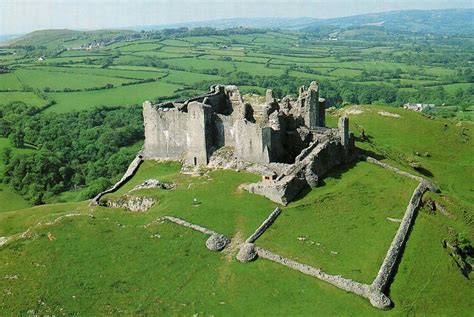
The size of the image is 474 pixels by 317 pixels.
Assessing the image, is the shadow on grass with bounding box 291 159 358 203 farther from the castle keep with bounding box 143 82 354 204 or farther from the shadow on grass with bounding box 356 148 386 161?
the shadow on grass with bounding box 356 148 386 161

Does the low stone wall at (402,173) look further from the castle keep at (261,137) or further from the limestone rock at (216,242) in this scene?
the limestone rock at (216,242)

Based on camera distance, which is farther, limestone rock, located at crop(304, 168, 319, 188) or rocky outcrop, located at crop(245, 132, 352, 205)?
limestone rock, located at crop(304, 168, 319, 188)

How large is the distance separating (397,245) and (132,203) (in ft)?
76.2

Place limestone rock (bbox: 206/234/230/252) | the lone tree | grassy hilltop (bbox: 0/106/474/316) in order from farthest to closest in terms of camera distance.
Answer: the lone tree < limestone rock (bbox: 206/234/230/252) < grassy hilltop (bbox: 0/106/474/316)

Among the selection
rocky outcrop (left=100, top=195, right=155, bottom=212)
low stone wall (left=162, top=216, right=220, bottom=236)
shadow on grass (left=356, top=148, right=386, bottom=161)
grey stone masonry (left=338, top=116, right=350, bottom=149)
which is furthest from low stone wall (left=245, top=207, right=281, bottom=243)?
shadow on grass (left=356, top=148, right=386, bottom=161)

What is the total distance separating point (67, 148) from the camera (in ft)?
436

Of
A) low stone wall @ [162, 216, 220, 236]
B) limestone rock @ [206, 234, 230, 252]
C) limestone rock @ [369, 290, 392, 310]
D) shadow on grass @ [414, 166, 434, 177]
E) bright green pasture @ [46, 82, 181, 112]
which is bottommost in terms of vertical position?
bright green pasture @ [46, 82, 181, 112]

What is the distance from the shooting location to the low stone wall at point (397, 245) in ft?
124

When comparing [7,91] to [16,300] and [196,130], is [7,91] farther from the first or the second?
[16,300]

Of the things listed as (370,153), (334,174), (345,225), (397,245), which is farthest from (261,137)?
(370,153)

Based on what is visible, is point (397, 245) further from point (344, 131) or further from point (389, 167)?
point (344, 131)

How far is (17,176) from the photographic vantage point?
344 feet

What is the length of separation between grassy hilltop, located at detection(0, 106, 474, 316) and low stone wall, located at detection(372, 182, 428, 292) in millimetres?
618

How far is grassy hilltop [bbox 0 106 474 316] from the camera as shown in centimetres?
3525
